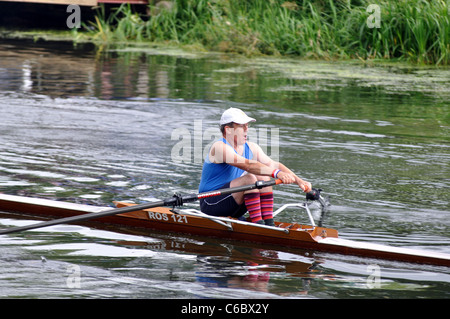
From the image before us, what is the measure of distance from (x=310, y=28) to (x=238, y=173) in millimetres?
11144

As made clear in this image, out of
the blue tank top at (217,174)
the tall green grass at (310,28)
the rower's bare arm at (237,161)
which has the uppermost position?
the tall green grass at (310,28)

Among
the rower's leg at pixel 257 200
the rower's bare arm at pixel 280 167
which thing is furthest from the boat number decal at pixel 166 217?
the rower's bare arm at pixel 280 167

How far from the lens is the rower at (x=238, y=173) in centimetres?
577

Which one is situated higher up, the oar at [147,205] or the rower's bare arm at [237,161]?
the rower's bare arm at [237,161]

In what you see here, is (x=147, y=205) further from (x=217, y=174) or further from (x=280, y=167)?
(x=280, y=167)

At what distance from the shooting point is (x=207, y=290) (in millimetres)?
4777

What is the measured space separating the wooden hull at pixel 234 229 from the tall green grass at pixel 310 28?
10240 mm

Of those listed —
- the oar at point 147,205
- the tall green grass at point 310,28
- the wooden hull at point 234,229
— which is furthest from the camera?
the tall green grass at point 310,28

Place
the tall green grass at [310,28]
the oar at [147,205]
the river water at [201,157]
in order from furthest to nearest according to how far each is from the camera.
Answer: the tall green grass at [310,28] → the oar at [147,205] → the river water at [201,157]

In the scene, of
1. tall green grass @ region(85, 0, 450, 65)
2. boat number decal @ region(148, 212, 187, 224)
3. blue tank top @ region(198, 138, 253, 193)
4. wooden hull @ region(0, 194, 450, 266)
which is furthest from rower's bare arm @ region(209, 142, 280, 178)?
tall green grass @ region(85, 0, 450, 65)

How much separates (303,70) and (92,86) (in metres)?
4.58

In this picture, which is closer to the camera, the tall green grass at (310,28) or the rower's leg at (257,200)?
the rower's leg at (257,200)

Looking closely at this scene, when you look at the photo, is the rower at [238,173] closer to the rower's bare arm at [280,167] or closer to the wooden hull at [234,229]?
the rower's bare arm at [280,167]

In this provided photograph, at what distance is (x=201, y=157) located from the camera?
906 centimetres
